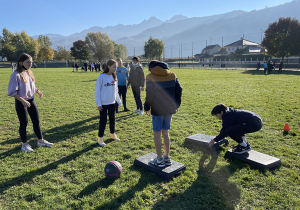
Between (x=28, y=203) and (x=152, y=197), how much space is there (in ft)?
6.56

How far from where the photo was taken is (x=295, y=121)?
23.3ft

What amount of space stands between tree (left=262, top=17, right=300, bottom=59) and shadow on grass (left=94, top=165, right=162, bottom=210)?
161 feet

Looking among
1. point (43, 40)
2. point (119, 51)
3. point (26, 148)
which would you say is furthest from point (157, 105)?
point (119, 51)

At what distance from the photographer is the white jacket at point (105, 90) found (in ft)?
16.3

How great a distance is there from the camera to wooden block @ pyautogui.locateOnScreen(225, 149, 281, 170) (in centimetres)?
403

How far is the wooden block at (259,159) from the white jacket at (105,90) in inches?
125

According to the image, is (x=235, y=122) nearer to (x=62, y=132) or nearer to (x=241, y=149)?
(x=241, y=149)

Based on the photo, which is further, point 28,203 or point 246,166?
point 246,166

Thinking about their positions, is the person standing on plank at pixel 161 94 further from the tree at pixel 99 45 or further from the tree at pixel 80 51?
the tree at pixel 80 51

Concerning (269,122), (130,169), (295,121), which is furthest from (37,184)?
(295,121)

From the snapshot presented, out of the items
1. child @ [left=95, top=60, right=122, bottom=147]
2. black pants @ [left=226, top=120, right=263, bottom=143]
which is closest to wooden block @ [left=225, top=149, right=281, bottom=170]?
black pants @ [left=226, top=120, right=263, bottom=143]

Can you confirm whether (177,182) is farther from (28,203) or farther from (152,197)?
(28,203)

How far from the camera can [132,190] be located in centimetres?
352

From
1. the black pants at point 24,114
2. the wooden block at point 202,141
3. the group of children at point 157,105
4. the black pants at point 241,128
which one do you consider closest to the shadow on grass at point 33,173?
the group of children at point 157,105
